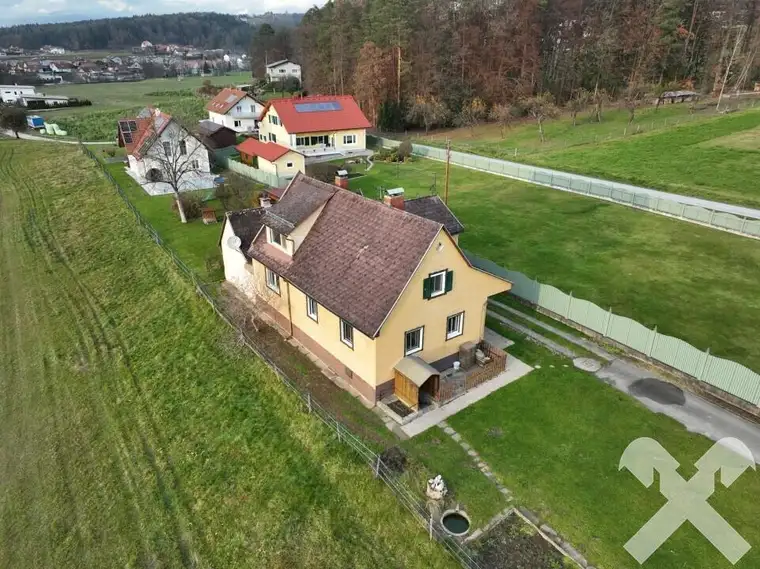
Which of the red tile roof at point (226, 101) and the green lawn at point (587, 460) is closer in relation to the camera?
the green lawn at point (587, 460)

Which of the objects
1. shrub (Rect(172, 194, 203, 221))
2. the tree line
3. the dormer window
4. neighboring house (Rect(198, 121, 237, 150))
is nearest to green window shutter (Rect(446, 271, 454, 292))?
the dormer window

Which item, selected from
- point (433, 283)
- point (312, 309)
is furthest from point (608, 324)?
point (312, 309)

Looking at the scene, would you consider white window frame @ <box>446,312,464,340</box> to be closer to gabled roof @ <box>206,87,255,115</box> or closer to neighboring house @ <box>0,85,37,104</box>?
gabled roof @ <box>206,87,255,115</box>

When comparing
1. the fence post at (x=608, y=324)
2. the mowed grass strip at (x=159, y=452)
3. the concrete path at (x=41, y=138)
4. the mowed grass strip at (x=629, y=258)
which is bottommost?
the mowed grass strip at (x=159, y=452)

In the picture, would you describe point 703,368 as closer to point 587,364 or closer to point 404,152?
point 587,364

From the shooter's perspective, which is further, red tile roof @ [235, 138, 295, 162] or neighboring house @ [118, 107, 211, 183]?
red tile roof @ [235, 138, 295, 162]

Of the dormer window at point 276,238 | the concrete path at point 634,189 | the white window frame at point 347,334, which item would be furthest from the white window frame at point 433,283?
the concrete path at point 634,189

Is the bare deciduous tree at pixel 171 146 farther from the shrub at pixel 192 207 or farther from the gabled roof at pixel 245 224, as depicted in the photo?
the gabled roof at pixel 245 224
